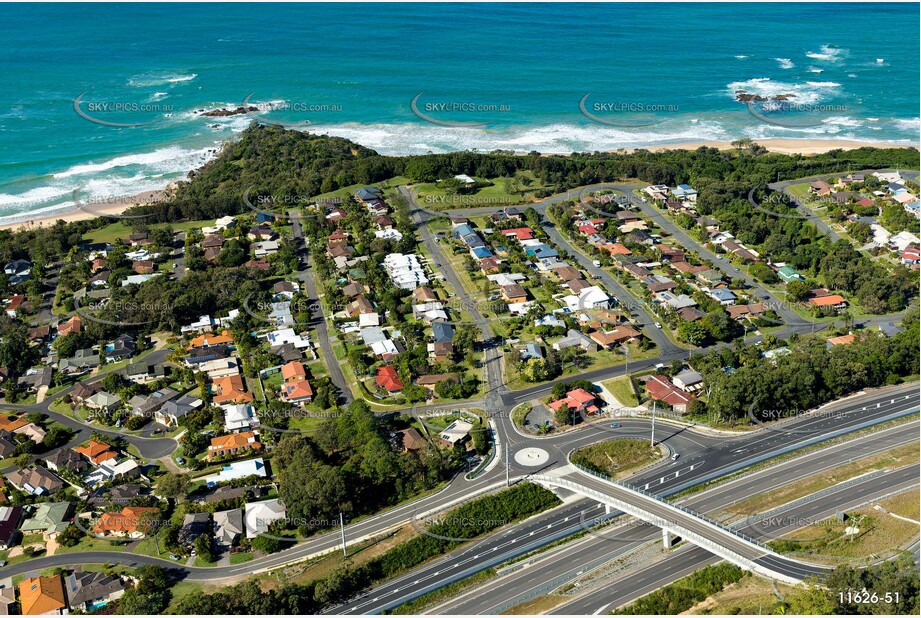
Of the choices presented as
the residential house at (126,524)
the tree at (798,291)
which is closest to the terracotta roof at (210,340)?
the residential house at (126,524)

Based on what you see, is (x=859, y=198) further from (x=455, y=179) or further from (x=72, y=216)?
(x=72, y=216)

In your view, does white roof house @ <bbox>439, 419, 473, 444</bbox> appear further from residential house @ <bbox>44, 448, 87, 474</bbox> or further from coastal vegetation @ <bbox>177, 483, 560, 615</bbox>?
residential house @ <bbox>44, 448, 87, 474</bbox>

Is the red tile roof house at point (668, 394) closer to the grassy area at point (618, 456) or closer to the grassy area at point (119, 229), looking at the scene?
the grassy area at point (618, 456)

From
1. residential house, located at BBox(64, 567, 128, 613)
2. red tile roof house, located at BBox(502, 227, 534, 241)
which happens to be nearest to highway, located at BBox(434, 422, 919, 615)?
residential house, located at BBox(64, 567, 128, 613)

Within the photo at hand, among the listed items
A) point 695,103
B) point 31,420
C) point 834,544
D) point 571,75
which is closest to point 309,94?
point 571,75

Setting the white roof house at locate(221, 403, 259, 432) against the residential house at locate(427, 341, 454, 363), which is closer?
the white roof house at locate(221, 403, 259, 432)

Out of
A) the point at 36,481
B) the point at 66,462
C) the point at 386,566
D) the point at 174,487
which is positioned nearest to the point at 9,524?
the point at 36,481

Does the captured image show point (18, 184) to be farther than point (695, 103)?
No
